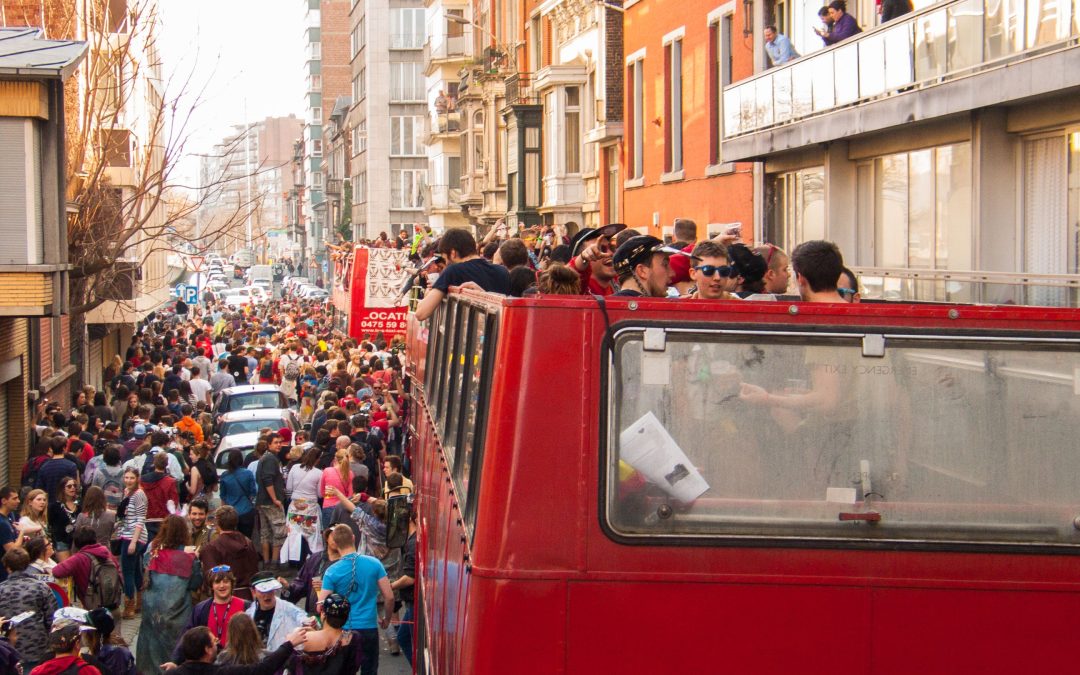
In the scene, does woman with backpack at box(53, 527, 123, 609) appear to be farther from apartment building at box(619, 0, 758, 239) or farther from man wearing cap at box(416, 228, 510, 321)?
apartment building at box(619, 0, 758, 239)

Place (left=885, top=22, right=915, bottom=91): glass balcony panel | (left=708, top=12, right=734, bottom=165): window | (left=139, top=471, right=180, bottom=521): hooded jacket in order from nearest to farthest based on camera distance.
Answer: (left=139, top=471, right=180, bottom=521): hooded jacket
(left=885, top=22, right=915, bottom=91): glass balcony panel
(left=708, top=12, right=734, bottom=165): window

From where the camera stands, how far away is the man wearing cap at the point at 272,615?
9208mm

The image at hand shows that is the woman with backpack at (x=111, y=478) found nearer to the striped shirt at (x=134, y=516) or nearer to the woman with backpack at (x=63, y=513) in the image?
the woman with backpack at (x=63, y=513)

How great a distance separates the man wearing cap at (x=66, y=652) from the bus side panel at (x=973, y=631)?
5.26 meters

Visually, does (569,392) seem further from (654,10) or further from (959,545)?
(654,10)

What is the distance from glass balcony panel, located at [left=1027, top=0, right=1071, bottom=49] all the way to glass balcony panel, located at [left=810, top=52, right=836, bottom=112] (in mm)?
4803

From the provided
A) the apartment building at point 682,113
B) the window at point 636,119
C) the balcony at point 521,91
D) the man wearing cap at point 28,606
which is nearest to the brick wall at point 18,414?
the apartment building at point 682,113

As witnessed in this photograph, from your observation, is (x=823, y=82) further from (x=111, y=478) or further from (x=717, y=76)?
(x=111, y=478)

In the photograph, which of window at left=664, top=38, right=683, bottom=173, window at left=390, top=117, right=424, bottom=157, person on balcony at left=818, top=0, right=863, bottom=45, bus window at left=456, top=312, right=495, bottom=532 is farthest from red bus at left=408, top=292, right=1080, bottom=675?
window at left=390, top=117, right=424, bottom=157

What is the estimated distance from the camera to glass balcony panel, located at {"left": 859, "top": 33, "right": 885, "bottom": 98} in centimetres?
1653

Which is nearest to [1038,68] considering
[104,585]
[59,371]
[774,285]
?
[774,285]

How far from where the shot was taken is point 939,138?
16.5 metres

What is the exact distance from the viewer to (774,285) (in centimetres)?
708

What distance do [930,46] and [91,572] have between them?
34.6 feet
